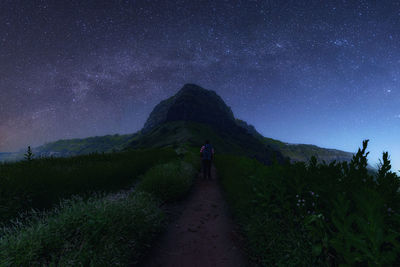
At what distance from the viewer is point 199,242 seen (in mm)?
4230

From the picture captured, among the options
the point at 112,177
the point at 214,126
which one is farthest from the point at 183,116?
the point at 112,177

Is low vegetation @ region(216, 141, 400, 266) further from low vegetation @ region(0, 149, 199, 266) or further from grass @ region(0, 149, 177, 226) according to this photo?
grass @ region(0, 149, 177, 226)

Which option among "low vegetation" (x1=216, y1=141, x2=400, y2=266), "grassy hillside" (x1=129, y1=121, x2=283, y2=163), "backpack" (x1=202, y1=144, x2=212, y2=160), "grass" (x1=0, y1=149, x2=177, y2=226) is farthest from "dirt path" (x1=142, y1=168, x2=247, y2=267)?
"grassy hillside" (x1=129, y1=121, x2=283, y2=163)

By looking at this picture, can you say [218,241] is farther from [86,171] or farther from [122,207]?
[86,171]

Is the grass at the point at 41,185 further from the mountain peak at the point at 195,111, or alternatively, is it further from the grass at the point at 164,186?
the mountain peak at the point at 195,111

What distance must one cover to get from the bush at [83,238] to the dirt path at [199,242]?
1.62 feet

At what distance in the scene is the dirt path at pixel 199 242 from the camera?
3.53 m

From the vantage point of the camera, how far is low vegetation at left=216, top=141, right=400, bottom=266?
1520 mm

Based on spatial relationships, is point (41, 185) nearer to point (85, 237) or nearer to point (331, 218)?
point (85, 237)

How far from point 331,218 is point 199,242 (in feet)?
10.5

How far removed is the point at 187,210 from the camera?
20.6 feet

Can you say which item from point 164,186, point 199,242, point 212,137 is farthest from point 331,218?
point 212,137

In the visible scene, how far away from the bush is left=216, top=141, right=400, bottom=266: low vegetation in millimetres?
2581

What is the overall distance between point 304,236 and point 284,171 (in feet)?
4.85
